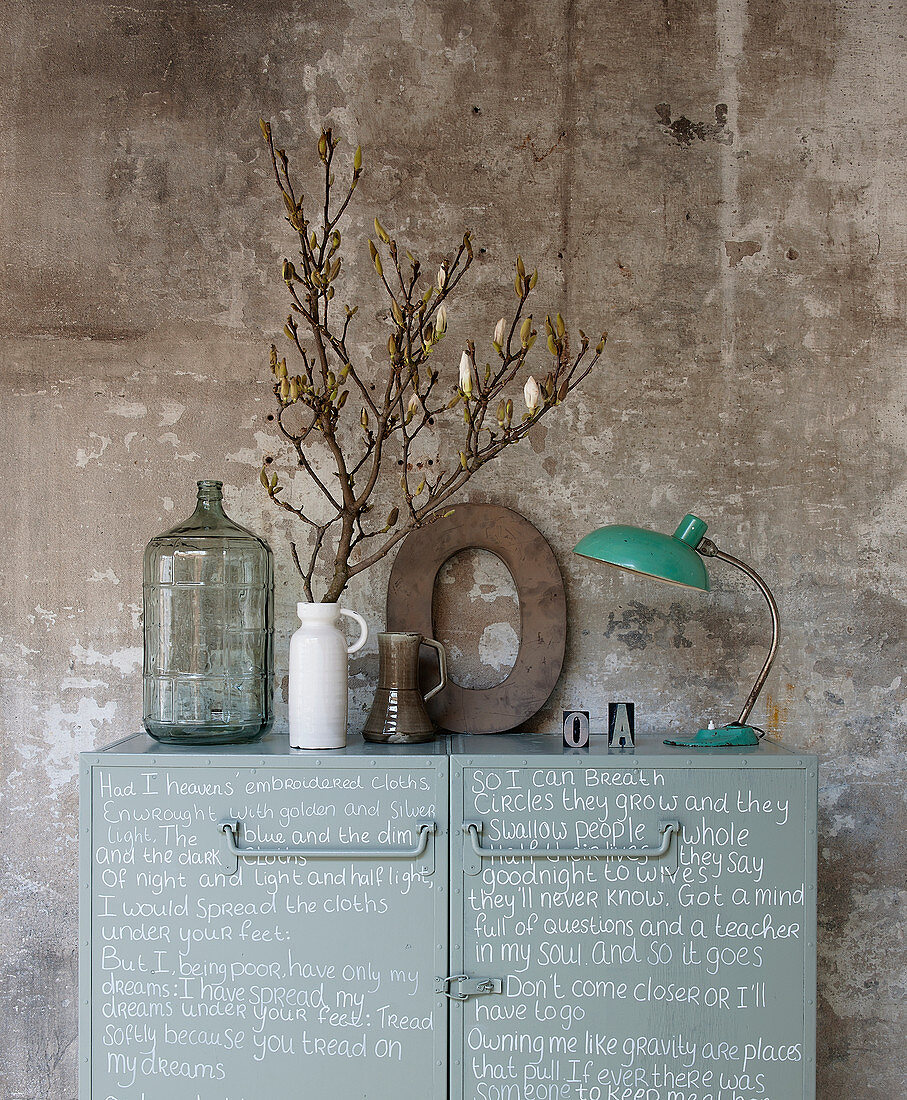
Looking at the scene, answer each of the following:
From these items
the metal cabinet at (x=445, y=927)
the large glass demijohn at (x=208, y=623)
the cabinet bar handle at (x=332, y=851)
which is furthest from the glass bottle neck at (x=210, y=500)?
the cabinet bar handle at (x=332, y=851)

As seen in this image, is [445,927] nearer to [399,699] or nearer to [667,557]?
[399,699]

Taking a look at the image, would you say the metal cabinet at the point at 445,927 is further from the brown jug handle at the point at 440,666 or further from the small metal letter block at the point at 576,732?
the brown jug handle at the point at 440,666

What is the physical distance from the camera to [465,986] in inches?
69.6

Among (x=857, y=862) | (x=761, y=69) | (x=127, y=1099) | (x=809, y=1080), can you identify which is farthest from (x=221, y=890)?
(x=761, y=69)

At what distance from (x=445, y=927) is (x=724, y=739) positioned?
0.73 m

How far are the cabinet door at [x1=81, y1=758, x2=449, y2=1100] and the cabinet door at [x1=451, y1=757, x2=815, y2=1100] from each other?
0.31 feet

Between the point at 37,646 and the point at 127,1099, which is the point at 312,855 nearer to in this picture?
the point at 127,1099

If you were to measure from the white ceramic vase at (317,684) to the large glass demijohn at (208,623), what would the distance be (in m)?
0.20

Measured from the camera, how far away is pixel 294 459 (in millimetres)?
2273

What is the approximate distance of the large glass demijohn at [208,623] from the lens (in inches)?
80.6

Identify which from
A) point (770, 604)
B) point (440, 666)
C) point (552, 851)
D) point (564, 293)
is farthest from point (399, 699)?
point (564, 293)

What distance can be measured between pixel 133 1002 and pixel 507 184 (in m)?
2.16

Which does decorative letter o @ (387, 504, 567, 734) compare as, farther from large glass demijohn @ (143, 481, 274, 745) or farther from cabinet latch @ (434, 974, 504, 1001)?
cabinet latch @ (434, 974, 504, 1001)

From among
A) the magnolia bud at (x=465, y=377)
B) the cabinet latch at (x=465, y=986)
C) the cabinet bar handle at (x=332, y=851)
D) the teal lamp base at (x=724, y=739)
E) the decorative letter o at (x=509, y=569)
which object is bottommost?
the cabinet latch at (x=465, y=986)
